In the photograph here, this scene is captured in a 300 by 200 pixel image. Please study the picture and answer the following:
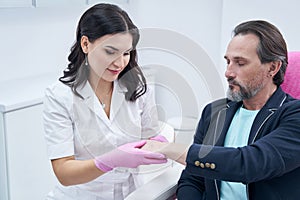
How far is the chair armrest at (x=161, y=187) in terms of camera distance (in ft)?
4.10

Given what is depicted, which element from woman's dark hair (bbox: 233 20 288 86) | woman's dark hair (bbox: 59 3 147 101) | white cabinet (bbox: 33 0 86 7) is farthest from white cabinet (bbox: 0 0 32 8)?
woman's dark hair (bbox: 233 20 288 86)

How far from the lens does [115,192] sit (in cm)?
145

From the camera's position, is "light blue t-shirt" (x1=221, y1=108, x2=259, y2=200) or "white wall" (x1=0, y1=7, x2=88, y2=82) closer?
"light blue t-shirt" (x1=221, y1=108, x2=259, y2=200)

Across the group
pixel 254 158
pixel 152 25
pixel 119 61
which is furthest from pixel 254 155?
pixel 152 25

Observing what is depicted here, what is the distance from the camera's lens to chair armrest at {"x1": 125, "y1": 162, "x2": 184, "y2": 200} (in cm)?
125

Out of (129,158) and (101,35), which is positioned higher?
(101,35)

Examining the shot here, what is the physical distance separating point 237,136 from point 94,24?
0.59 meters

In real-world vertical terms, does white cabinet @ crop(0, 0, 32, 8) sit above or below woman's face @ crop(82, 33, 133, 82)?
above

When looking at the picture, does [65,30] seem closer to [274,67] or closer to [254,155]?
[274,67]

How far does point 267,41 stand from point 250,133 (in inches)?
11.6

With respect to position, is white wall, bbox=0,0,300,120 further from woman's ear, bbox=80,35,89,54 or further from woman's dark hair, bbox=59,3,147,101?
woman's ear, bbox=80,35,89,54

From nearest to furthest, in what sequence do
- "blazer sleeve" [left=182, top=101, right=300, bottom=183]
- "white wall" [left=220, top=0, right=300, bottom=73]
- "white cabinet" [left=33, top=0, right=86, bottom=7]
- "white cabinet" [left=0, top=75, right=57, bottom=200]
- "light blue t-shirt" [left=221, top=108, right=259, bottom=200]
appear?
1. "blazer sleeve" [left=182, top=101, right=300, bottom=183]
2. "light blue t-shirt" [left=221, top=108, right=259, bottom=200]
3. "white cabinet" [left=0, top=75, right=57, bottom=200]
4. "white cabinet" [left=33, top=0, right=86, bottom=7]
5. "white wall" [left=220, top=0, right=300, bottom=73]

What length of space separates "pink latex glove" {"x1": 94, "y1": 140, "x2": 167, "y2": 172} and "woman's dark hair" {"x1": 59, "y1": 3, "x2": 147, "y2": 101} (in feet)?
0.88

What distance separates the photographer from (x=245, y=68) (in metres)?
1.29
